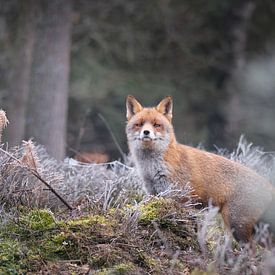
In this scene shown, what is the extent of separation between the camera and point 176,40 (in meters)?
26.7

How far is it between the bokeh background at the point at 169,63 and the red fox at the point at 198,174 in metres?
11.9

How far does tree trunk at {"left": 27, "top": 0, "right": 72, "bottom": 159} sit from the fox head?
823 centimetres

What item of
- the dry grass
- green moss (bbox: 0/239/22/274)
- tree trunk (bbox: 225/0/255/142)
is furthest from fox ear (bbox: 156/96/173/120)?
tree trunk (bbox: 225/0/255/142)

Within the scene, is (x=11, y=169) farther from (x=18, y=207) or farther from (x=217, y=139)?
(x=217, y=139)

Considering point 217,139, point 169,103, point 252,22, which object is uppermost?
point 252,22

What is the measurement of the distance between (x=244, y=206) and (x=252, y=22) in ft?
64.0

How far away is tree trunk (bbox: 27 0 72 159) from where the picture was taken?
18453 mm

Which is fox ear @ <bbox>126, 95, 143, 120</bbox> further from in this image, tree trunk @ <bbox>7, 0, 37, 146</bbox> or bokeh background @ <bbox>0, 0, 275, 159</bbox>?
bokeh background @ <bbox>0, 0, 275, 159</bbox>

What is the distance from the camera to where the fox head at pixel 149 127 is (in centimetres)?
977

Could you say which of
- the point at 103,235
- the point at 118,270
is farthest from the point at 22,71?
the point at 118,270

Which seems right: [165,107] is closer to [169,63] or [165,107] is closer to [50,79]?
[50,79]

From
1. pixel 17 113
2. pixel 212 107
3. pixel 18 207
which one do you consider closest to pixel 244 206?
pixel 18 207

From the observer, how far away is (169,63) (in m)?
28.0

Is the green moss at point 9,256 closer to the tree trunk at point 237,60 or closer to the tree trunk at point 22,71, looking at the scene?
the tree trunk at point 22,71
